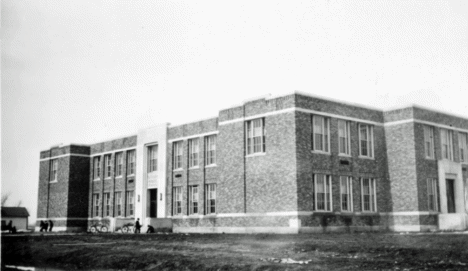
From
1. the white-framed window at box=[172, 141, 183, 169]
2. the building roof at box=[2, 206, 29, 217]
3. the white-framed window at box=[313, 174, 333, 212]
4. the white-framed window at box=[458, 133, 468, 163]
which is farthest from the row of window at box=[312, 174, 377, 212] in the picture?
the building roof at box=[2, 206, 29, 217]

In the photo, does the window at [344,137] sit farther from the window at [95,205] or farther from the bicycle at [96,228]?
the window at [95,205]

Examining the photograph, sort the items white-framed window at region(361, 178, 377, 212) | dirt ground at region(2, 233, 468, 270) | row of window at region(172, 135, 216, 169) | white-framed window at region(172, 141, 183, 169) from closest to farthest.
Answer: dirt ground at region(2, 233, 468, 270) → white-framed window at region(361, 178, 377, 212) → row of window at region(172, 135, 216, 169) → white-framed window at region(172, 141, 183, 169)

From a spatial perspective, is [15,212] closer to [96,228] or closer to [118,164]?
[118,164]

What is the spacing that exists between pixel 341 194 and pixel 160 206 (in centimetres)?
1454

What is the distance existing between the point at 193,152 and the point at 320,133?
414 inches

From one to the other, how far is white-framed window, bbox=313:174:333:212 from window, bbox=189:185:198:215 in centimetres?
1002

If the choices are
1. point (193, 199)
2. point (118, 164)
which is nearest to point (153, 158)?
point (118, 164)

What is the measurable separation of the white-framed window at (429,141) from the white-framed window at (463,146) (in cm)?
360

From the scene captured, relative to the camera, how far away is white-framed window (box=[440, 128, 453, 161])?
3434cm

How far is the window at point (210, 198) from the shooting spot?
34375 millimetres

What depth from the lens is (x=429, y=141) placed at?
33.4 meters

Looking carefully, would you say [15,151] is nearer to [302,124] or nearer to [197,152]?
[302,124]

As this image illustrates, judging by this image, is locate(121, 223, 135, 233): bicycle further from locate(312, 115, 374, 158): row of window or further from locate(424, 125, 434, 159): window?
locate(424, 125, 434, 159): window

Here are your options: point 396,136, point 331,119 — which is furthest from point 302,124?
point 396,136
